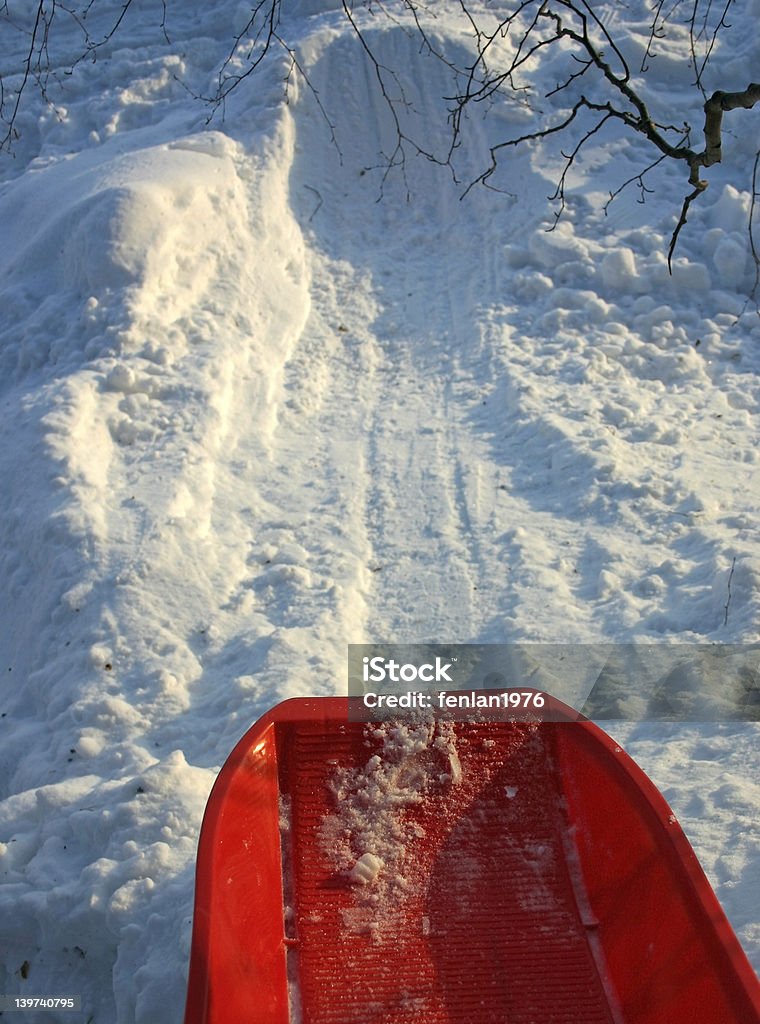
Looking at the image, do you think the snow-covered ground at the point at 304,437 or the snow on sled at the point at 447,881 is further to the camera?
the snow-covered ground at the point at 304,437

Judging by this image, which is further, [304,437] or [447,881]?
[304,437]

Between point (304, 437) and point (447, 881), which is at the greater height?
point (304, 437)

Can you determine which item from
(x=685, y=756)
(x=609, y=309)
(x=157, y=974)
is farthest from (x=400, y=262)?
(x=157, y=974)

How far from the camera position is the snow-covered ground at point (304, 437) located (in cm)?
387

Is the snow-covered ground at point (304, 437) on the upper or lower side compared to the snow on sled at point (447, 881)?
upper

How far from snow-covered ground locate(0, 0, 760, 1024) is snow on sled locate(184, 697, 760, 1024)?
0.38 m

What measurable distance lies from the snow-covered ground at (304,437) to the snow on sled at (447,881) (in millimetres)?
380

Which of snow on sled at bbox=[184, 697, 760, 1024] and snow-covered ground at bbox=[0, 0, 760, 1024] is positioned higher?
snow-covered ground at bbox=[0, 0, 760, 1024]

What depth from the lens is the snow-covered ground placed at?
152 inches

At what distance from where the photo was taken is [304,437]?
6168 mm

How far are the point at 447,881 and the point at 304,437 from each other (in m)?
3.28

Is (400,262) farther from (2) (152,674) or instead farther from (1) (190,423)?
(2) (152,674)

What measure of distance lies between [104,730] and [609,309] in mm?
4734

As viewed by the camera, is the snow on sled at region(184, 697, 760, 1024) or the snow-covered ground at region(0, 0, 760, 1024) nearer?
the snow on sled at region(184, 697, 760, 1024)
